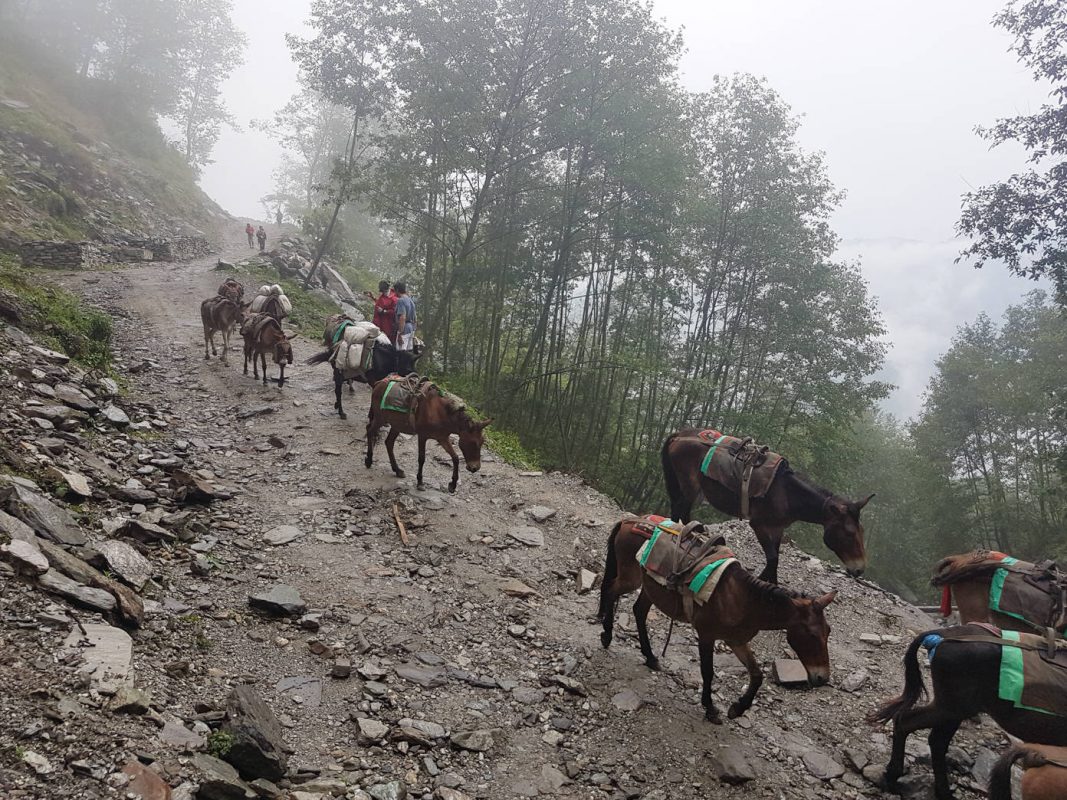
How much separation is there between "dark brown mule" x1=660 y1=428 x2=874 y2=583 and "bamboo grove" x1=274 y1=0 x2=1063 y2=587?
16.2ft

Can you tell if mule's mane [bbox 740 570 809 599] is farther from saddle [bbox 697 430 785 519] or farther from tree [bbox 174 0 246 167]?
tree [bbox 174 0 246 167]

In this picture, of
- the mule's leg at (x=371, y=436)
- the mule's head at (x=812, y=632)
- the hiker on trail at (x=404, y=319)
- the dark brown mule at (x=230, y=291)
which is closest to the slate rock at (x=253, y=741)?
the mule's head at (x=812, y=632)

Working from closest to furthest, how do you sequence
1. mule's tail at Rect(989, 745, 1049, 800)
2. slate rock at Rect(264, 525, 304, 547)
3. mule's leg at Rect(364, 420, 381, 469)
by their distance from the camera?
mule's tail at Rect(989, 745, 1049, 800) < slate rock at Rect(264, 525, 304, 547) < mule's leg at Rect(364, 420, 381, 469)

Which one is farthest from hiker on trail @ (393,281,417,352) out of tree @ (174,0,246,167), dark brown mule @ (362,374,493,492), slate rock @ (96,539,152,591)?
tree @ (174,0,246,167)

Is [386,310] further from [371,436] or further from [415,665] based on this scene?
[415,665]

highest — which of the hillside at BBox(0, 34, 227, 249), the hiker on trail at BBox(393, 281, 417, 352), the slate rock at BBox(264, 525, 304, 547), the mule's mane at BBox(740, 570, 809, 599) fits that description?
the hillside at BBox(0, 34, 227, 249)

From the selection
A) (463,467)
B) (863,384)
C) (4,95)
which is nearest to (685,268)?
(863,384)

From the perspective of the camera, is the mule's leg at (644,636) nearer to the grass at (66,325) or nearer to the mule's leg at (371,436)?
the mule's leg at (371,436)

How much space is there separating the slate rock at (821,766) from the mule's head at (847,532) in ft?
7.33

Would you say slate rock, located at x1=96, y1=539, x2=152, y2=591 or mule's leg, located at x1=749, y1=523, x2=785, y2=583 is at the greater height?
mule's leg, located at x1=749, y1=523, x2=785, y2=583

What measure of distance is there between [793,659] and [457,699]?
346 cm

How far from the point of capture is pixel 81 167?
24.6 metres

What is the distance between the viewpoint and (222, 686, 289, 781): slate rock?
3070 millimetres

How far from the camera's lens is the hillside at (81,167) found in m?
19.3
